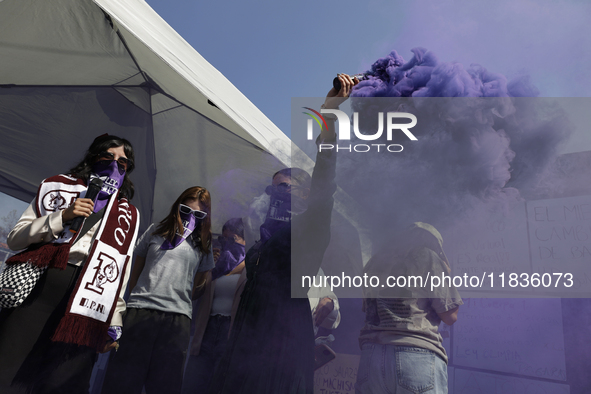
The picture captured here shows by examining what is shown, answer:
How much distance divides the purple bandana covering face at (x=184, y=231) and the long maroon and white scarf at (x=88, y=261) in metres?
0.21

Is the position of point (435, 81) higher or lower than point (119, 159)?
higher

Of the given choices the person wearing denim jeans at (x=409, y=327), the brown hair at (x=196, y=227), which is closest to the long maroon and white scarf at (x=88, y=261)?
the brown hair at (x=196, y=227)

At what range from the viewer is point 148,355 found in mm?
1408

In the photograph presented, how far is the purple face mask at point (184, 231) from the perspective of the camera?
163 cm

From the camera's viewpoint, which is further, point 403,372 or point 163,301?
point 163,301

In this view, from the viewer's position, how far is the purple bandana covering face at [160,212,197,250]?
64.1 inches

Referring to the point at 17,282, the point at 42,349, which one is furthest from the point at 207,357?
the point at 17,282

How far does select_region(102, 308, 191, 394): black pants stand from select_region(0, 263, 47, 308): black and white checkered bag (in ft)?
1.45

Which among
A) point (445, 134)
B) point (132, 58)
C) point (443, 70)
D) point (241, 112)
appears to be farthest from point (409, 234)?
point (132, 58)

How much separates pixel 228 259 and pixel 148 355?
0.79 meters

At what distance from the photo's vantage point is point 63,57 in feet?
7.71

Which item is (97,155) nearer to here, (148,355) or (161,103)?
(148,355)

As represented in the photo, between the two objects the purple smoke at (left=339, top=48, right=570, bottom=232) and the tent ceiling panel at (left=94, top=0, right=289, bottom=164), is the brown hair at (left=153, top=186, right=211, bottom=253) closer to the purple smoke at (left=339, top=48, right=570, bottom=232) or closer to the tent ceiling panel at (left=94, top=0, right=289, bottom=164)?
the tent ceiling panel at (left=94, top=0, right=289, bottom=164)

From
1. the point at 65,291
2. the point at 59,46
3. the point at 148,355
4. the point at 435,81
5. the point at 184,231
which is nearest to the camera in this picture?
the point at 65,291
